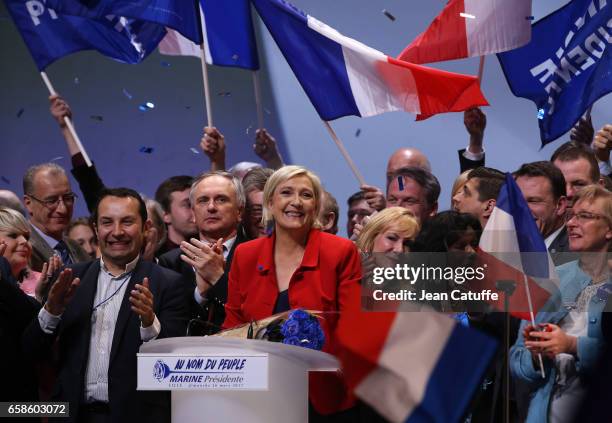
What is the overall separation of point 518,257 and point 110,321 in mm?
1718

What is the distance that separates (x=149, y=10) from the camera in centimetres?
567

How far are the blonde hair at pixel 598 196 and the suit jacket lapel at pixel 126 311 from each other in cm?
183

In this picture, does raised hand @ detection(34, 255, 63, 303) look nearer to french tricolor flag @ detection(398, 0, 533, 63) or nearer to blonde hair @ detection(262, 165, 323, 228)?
blonde hair @ detection(262, 165, 323, 228)

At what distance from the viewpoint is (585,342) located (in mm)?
3824

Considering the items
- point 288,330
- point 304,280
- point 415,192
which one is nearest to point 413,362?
point 288,330

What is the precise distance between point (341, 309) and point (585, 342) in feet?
3.12

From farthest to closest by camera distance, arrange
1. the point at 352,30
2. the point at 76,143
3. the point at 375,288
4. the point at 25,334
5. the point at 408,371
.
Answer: the point at 352,30, the point at 76,143, the point at 25,334, the point at 375,288, the point at 408,371

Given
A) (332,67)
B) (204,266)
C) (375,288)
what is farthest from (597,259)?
(332,67)

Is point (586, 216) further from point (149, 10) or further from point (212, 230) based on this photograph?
point (149, 10)

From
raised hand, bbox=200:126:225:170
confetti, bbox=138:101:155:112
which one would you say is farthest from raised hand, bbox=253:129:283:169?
confetti, bbox=138:101:155:112

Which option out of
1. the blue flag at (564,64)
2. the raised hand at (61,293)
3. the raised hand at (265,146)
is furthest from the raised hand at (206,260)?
the blue flag at (564,64)

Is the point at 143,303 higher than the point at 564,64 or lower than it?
lower

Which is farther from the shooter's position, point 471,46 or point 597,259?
point 471,46

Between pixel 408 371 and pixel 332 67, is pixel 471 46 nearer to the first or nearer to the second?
pixel 332 67
